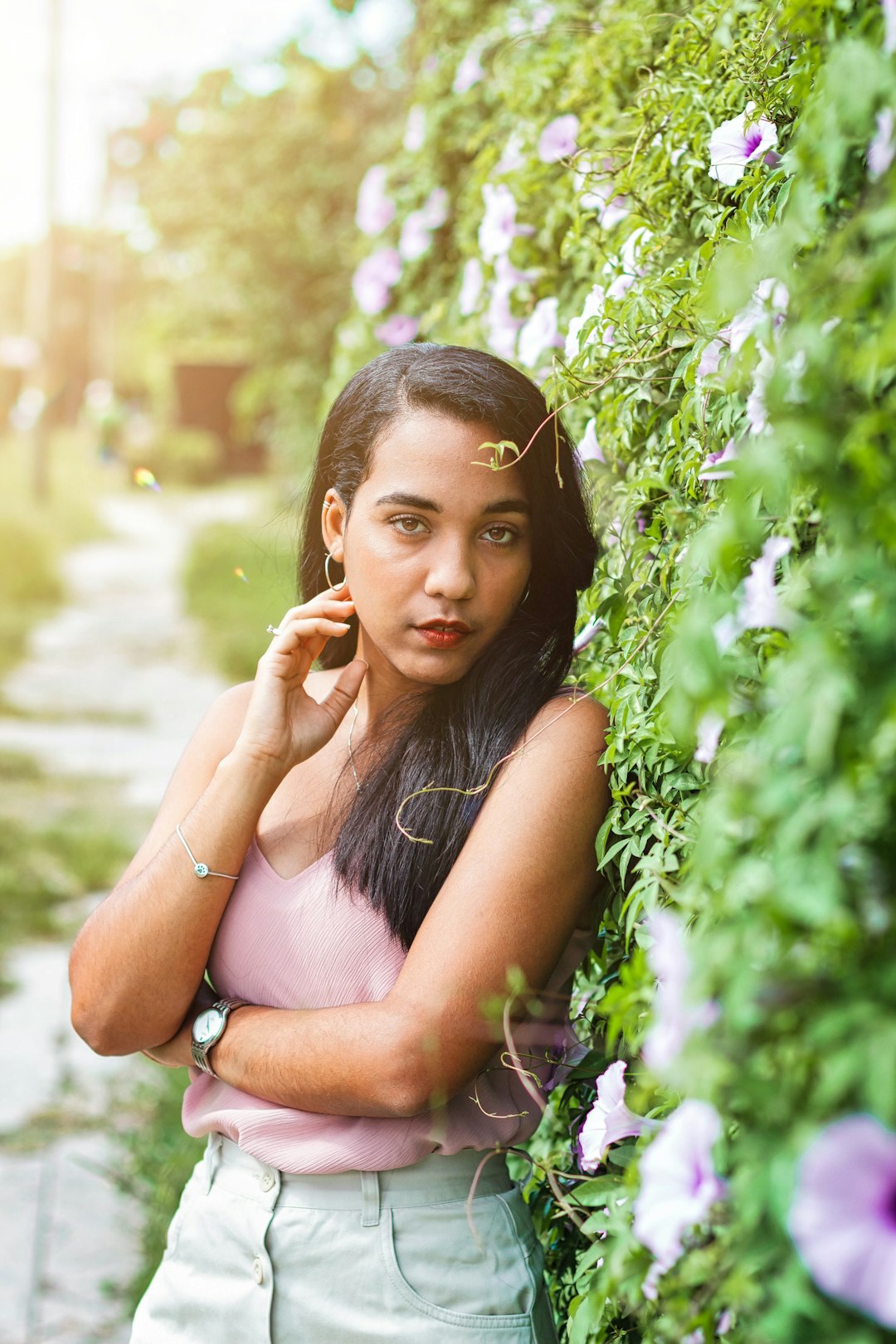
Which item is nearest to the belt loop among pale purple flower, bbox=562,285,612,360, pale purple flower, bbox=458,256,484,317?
pale purple flower, bbox=562,285,612,360

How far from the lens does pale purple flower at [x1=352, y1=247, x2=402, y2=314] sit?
3.31m

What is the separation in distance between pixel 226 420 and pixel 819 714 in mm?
19741

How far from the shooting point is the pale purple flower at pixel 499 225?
2285 mm

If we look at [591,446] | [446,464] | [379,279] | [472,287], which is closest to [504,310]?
[472,287]

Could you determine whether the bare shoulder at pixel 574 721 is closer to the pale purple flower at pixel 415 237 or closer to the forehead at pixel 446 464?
the forehead at pixel 446 464

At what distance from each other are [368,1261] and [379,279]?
248 cm

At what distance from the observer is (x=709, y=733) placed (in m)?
1.11

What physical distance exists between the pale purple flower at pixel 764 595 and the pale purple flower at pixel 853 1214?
1.29 ft

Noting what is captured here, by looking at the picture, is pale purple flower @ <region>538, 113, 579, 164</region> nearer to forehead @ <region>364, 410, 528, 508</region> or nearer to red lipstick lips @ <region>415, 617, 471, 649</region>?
forehead @ <region>364, 410, 528, 508</region>

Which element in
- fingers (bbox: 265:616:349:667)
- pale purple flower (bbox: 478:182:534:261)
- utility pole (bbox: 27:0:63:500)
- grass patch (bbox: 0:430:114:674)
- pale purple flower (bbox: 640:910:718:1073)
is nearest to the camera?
pale purple flower (bbox: 640:910:718:1073)

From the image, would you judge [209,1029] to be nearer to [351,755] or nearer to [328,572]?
[351,755]

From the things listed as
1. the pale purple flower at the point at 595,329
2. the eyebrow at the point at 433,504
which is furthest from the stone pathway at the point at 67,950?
the pale purple flower at the point at 595,329

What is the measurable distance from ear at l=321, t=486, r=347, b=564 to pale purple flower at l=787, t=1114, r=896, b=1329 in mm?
1295

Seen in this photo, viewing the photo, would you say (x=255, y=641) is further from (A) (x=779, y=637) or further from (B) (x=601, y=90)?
(A) (x=779, y=637)
